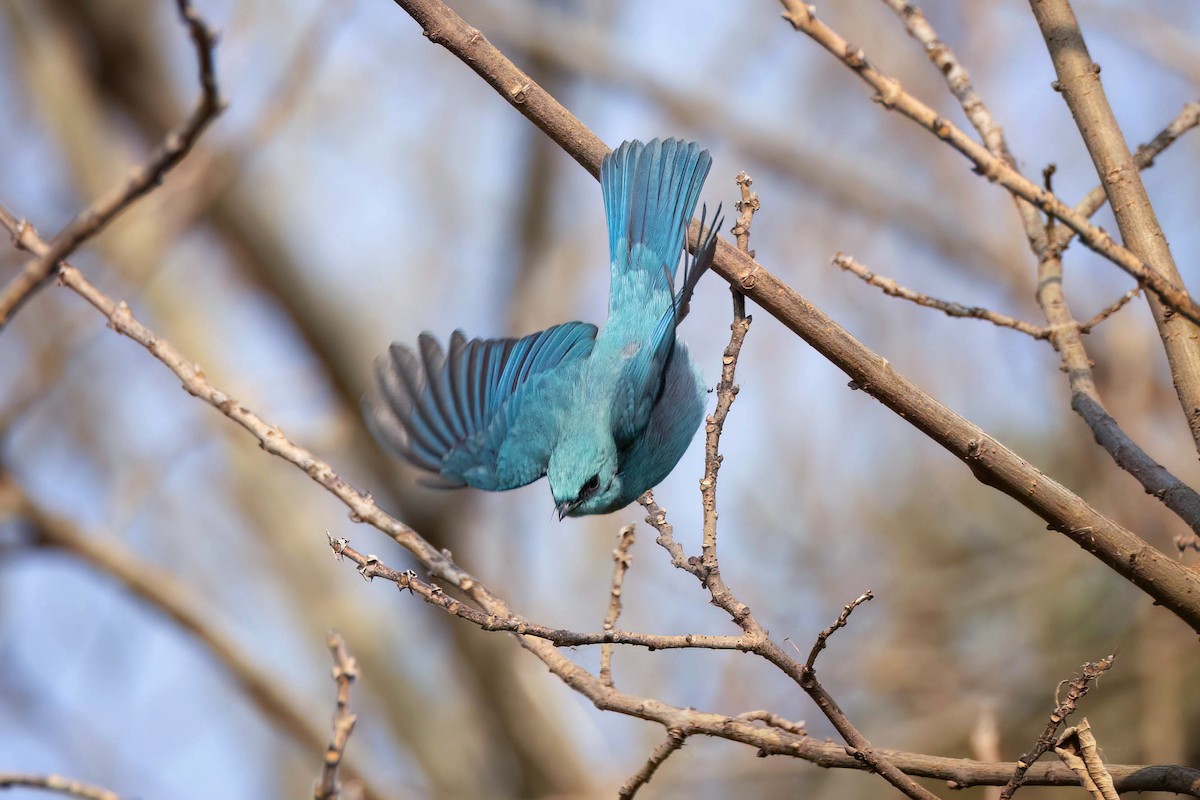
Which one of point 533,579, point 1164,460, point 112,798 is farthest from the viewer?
point 533,579

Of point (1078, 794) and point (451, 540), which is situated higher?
point (451, 540)

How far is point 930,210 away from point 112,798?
5.89 m

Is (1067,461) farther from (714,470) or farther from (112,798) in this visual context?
(112,798)

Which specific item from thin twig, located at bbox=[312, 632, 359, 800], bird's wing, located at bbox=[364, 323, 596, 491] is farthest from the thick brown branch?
bird's wing, located at bbox=[364, 323, 596, 491]

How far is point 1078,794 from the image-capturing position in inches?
197

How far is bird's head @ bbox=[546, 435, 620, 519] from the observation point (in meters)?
3.54

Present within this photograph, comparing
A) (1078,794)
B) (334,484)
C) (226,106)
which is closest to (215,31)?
(226,106)

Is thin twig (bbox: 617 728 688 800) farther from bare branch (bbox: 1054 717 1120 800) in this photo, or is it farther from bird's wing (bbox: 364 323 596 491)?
bird's wing (bbox: 364 323 596 491)

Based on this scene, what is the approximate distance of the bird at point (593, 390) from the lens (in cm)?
342

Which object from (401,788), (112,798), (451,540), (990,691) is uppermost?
(451,540)

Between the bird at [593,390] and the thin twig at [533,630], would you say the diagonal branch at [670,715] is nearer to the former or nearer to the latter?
the thin twig at [533,630]

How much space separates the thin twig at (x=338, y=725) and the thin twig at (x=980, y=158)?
1.11 meters

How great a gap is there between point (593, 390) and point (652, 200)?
64 centimetres

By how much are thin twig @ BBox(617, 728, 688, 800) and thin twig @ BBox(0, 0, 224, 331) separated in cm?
122
